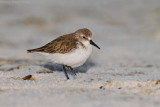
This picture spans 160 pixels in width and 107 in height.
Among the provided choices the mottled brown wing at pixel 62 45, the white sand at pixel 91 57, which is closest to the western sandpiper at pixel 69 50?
the mottled brown wing at pixel 62 45

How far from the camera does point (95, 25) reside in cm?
1221

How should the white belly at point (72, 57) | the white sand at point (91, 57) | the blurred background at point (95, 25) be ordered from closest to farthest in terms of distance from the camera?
the white sand at point (91, 57), the white belly at point (72, 57), the blurred background at point (95, 25)

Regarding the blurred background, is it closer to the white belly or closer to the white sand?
the white sand

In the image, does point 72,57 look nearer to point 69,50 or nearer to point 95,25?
point 69,50

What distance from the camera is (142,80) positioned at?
5.57m

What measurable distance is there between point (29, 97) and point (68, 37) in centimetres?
208

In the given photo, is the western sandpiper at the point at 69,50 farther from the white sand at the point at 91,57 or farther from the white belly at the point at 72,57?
the white sand at the point at 91,57

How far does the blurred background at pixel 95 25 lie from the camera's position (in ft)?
30.9

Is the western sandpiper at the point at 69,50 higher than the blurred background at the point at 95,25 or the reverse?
the reverse

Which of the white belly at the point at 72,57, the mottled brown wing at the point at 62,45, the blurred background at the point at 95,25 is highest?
the blurred background at the point at 95,25

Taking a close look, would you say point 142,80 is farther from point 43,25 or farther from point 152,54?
point 43,25

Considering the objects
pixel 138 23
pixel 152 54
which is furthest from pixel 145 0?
pixel 152 54

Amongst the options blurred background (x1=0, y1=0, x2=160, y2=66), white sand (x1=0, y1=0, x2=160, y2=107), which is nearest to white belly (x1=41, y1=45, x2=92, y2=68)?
white sand (x1=0, y1=0, x2=160, y2=107)

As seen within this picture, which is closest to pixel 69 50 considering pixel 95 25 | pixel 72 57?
pixel 72 57
